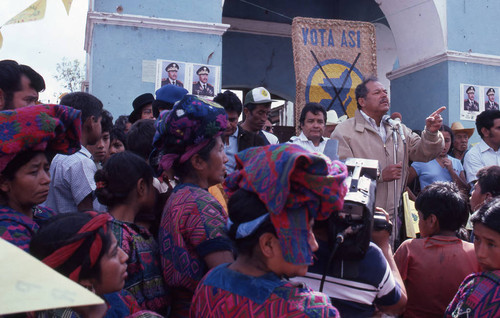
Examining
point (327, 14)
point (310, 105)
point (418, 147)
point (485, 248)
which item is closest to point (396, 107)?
point (327, 14)

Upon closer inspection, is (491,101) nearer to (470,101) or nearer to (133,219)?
(470,101)

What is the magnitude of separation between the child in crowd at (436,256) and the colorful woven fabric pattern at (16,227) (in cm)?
187

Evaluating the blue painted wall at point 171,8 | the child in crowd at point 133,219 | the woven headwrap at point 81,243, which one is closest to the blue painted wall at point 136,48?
the blue painted wall at point 171,8

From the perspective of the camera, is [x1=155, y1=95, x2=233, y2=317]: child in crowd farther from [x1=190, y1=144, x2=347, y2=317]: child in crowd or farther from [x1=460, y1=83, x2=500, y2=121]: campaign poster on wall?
[x1=460, y1=83, x2=500, y2=121]: campaign poster on wall

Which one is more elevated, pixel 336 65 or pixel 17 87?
pixel 336 65

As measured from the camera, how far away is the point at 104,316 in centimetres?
176

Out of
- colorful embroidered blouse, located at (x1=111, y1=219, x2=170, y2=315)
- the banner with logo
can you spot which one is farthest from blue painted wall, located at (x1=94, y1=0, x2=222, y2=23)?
colorful embroidered blouse, located at (x1=111, y1=219, x2=170, y2=315)

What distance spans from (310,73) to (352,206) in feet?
17.5

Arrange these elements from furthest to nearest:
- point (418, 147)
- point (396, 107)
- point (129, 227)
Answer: point (396, 107)
point (418, 147)
point (129, 227)

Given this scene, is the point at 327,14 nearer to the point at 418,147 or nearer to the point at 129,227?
the point at 418,147

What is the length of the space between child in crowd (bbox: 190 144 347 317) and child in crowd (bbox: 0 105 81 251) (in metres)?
0.77

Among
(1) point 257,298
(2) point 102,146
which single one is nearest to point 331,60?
(2) point 102,146

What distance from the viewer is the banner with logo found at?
684cm

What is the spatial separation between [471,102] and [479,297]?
6151 mm
